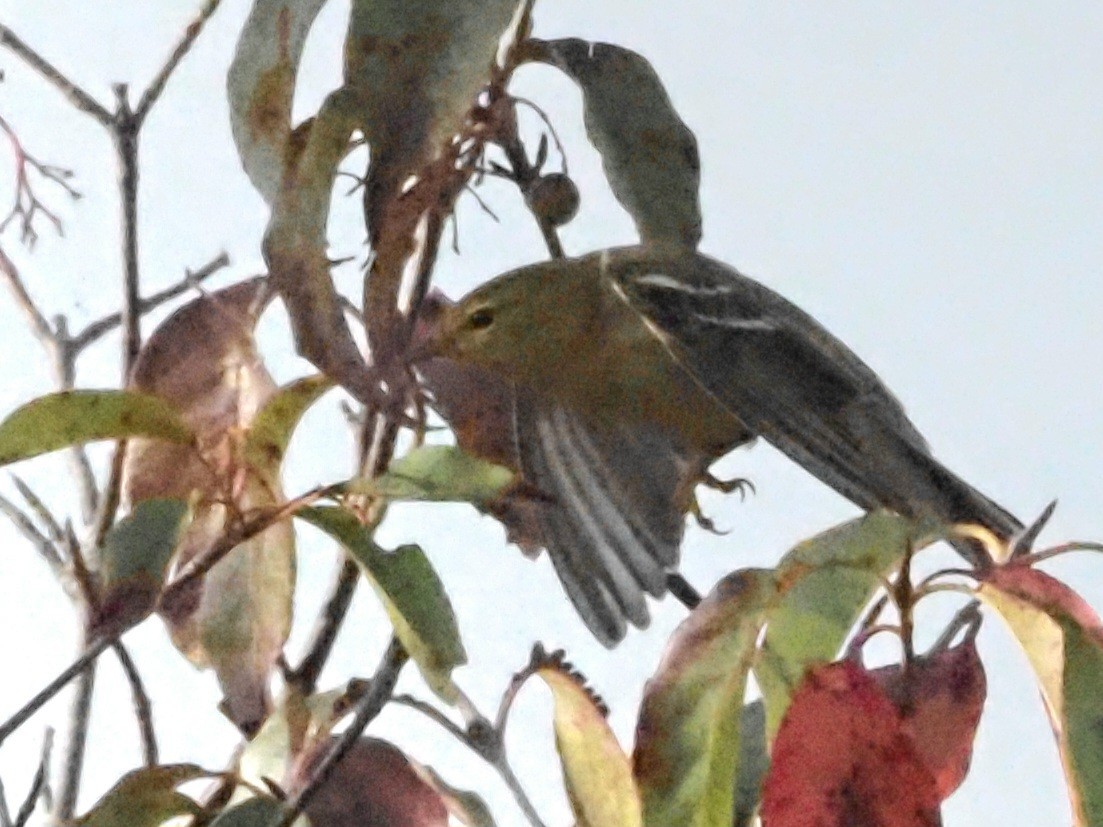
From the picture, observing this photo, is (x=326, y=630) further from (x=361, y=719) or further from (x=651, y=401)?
(x=651, y=401)

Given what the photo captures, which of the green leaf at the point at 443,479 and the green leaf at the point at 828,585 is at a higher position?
the green leaf at the point at 443,479

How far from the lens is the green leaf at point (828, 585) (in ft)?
1.87

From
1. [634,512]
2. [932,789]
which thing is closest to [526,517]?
[634,512]

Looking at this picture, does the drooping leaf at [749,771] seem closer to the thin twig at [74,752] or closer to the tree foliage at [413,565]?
the tree foliage at [413,565]

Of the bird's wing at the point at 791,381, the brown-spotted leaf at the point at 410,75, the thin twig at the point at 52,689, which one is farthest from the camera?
the bird's wing at the point at 791,381

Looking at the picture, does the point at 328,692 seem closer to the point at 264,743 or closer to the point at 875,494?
the point at 264,743

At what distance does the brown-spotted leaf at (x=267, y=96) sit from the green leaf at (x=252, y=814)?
0.21 meters

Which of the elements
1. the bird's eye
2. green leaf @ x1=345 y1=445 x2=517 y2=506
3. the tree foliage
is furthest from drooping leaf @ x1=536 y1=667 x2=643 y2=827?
the bird's eye

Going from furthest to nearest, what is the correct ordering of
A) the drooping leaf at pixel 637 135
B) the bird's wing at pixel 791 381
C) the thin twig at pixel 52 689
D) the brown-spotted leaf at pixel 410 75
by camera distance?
1. the bird's wing at pixel 791 381
2. the drooping leaf at pixel 637 135
3. the brown-spotted leaf at pixel 410 75
4. the thin twig at pixel 52 689

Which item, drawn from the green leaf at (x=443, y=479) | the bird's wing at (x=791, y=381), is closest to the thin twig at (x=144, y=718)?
the green leaf at (x=443, y=479)

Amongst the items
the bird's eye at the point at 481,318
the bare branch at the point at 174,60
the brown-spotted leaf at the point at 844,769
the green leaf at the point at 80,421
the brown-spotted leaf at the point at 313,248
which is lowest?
the brown-spotted leaf at the point at 844,769

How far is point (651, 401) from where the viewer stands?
1021 mm

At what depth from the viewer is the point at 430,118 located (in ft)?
2.04

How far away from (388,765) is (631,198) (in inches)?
10.3
